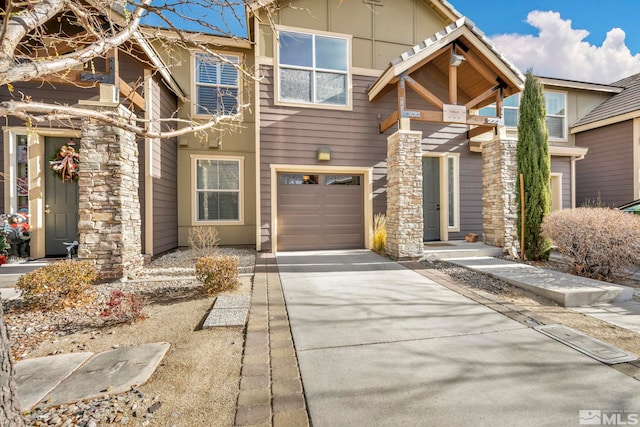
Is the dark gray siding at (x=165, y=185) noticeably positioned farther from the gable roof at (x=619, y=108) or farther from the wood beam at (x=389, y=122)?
the gable roof at (x=619, y=108)

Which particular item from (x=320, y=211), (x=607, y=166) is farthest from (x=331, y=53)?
(x=607, y=166)

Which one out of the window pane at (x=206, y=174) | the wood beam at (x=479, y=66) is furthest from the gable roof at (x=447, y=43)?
the window pane at (x=206, y=174)

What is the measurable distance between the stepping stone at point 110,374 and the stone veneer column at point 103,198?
2.68m

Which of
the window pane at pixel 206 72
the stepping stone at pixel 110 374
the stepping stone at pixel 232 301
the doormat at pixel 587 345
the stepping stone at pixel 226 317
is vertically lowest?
the doormat at pixel 587 345

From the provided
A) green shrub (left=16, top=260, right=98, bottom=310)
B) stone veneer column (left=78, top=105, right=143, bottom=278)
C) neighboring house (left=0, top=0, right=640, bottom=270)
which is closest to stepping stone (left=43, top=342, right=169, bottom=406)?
green shrub (left=16, top=260, right=98, bottom=310)

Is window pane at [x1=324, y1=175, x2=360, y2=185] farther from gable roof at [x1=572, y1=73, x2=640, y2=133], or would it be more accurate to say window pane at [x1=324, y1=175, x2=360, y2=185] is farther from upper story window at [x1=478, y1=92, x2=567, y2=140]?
gable roof at [x1=572, y1=73, x2=640, y2=133]

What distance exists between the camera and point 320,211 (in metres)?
7.30

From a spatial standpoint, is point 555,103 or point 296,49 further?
point 555,103

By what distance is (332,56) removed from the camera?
7289 millimetres

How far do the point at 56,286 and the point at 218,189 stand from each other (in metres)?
4.64

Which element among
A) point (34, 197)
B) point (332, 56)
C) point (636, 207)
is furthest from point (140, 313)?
point (636, 207)

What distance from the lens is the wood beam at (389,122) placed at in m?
6.50

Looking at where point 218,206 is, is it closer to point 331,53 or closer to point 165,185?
point 165,185

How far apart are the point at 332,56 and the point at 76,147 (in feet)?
20.4
